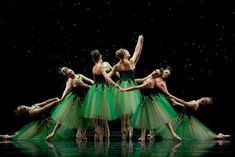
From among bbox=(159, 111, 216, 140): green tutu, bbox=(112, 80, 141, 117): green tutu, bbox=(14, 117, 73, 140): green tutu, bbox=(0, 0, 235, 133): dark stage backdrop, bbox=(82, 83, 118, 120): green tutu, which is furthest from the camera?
bbox=(0, 0, 235, 133): dark stage backdrop

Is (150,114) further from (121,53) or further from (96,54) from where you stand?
(96,54)

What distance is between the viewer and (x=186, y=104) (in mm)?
6648

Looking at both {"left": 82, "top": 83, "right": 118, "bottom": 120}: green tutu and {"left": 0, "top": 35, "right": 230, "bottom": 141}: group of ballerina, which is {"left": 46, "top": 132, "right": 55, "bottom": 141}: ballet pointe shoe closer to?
{"left": 0, "top": 35, "right": 230, "bottom": 141}: group of ballerina

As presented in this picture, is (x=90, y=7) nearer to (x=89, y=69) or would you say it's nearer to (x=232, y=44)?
(x=89, y=69)

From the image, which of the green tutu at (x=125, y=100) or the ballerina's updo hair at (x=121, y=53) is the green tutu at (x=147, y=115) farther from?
the ballerina's updo hair at (x=121, y=53)

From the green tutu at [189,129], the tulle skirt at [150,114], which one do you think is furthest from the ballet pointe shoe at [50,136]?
the green tutu at [189,129]

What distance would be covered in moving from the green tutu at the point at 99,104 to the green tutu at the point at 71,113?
177mm

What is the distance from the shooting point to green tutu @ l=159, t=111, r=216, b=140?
6719 mm

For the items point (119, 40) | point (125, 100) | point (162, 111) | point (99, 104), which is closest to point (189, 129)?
point (162, 111)

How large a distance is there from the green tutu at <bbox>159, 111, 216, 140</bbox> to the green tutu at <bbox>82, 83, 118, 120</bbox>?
2.65 ft

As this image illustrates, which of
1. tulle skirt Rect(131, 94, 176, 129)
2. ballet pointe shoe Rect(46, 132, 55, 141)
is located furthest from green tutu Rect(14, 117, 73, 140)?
tulle skirt Rect(131, 94, 176, 129)

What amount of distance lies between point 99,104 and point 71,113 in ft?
1.44

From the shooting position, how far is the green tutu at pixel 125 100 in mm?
6535

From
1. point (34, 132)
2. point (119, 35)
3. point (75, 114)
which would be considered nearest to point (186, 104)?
point (75, 114)
